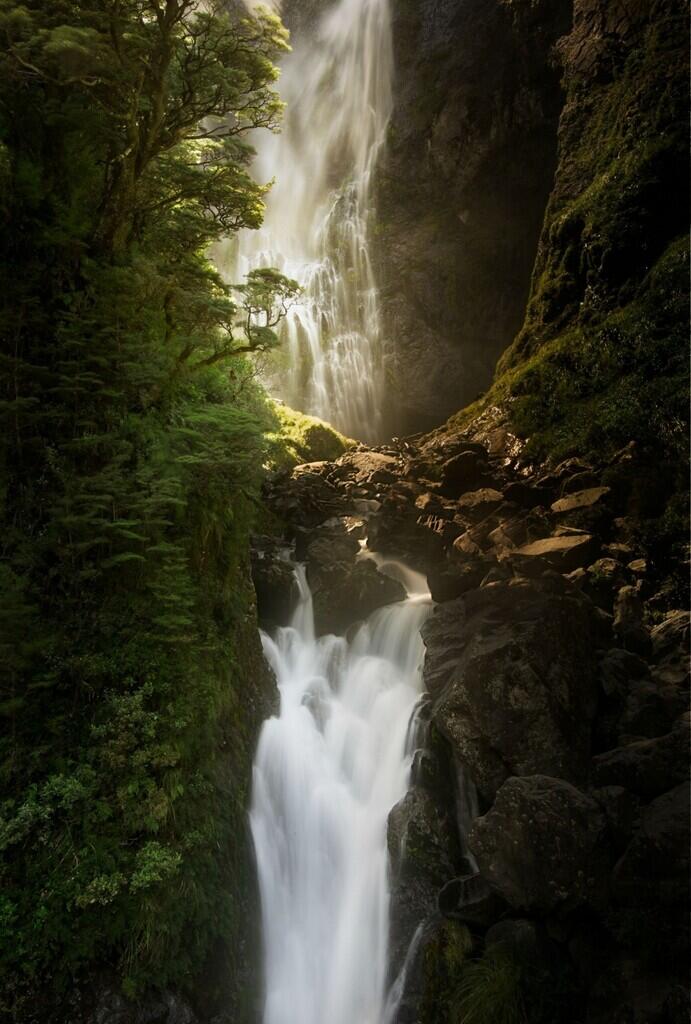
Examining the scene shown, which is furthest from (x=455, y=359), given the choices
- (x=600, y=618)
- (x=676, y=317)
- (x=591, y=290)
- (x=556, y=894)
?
(x=556, y=894)

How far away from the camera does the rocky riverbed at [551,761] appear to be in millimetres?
5301

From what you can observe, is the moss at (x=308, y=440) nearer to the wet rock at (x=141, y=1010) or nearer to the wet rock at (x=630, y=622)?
the wet rock at (x=630, y=622)

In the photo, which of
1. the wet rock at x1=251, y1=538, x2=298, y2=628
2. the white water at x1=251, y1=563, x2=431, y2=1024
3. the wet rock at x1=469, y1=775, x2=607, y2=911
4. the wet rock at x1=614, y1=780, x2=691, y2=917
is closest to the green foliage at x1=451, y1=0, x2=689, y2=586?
the wet rock at x1=614, y1=780, x2=691, y2=917

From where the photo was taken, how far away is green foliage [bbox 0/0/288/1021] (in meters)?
5.94

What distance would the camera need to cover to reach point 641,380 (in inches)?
481

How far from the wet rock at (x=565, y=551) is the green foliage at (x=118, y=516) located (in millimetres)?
4488

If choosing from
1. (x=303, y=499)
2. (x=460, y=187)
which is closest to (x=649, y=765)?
(x=303, y=499)

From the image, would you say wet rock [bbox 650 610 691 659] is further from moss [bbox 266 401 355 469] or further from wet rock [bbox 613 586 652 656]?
moss [bbox 266 401 355 469]

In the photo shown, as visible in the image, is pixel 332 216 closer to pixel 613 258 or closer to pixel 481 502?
pixel 613 258

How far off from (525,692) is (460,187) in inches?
978

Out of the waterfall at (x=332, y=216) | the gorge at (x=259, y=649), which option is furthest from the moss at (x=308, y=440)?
the gorge at (x=259, y=649)

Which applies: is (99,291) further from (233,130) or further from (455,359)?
(455,359)

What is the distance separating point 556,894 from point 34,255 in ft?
30.4

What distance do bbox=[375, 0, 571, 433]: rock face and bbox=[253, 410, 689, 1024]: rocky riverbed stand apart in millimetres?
16127
